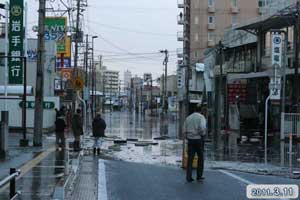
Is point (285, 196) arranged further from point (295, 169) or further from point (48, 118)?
point (48, 118)

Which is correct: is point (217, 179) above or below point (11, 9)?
below

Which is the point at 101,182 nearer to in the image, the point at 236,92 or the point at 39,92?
the point at 39,92

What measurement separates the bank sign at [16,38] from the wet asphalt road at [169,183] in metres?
11.8

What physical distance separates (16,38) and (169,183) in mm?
16136

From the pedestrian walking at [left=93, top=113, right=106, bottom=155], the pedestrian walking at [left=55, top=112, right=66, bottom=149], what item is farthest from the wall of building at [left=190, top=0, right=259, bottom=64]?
the pedestrian walking at [left=93, top=113, right=106, bottom=155]

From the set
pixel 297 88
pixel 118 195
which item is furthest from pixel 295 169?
pixel 297 88

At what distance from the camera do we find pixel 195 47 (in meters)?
107

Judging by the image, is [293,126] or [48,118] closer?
[293,126]

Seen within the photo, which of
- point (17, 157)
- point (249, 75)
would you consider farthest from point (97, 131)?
point (249, 75)

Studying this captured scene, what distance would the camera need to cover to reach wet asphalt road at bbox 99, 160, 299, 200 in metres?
12.7

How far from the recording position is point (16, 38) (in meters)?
28.7

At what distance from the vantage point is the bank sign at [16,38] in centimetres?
2839

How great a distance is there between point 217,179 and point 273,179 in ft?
5.67

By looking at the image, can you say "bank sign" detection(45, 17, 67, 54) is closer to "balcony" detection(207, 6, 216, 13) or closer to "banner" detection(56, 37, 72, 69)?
"banner" detection(56, 37, 72, 69)
